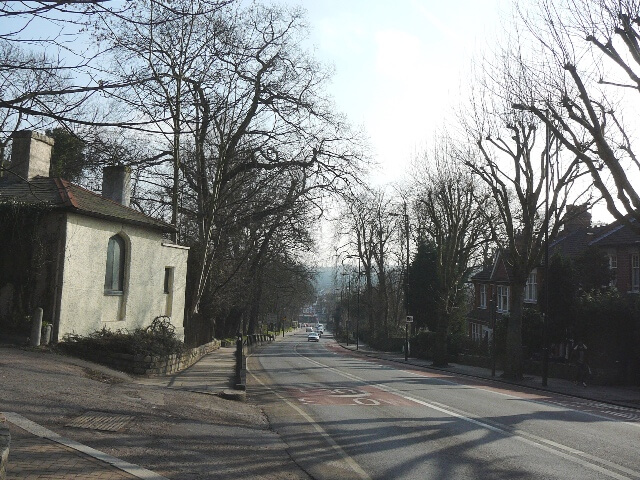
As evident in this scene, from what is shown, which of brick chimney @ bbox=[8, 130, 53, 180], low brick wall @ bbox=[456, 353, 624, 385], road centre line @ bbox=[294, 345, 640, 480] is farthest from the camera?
low brick wall @ bbox=[456, 353, 624, 385]

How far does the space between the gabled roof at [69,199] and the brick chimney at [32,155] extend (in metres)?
0.41

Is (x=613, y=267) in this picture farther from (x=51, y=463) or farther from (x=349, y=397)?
(x=51, y=463)

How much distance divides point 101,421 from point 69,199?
31.4 feet

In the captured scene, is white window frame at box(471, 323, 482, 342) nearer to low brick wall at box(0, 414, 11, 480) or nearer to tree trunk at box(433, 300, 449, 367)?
tree trunk at box(433, 300, 449, 367)

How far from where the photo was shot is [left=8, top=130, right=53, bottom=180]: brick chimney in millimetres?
19688

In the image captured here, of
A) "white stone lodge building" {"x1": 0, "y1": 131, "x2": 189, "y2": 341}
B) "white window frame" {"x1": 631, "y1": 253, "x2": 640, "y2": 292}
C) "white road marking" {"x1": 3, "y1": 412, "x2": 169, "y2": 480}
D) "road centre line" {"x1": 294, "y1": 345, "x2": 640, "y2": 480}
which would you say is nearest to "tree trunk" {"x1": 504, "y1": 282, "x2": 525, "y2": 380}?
"white window frame" {"x1": 631, "y1": 253, "x2": 640, "y2": 292}

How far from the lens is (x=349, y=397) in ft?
53.8

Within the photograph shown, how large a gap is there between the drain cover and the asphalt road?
2.57m

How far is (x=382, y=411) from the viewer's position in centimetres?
1370

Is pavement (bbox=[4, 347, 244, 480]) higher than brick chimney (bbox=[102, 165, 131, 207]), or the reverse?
brick chimney (bbox=[102, 165, 131, 207])

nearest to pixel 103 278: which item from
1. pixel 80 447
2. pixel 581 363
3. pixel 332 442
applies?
pixel 332 442

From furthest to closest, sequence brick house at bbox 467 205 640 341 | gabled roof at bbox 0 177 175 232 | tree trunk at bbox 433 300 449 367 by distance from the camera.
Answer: tree trunk at bbox 433 300 449 367 < brick house at bbox 467 205 640 341 < gabled roof at bbox 0 177 175 232

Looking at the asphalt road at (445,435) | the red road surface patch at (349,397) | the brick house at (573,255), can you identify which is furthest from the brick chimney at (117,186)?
the brick house at (573,255)

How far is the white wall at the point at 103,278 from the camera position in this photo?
17.2 meters
